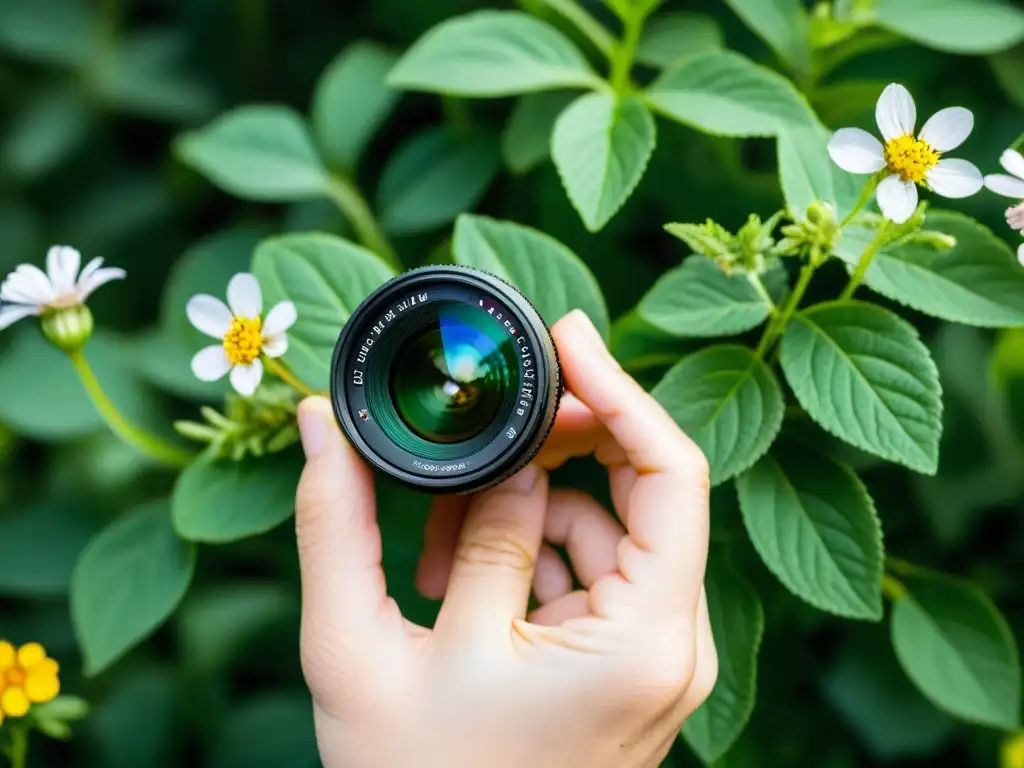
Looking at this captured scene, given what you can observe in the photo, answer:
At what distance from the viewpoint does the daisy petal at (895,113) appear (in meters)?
0.64

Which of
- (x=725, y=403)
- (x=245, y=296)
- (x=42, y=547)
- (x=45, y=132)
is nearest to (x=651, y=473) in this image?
(x=725, y=403)

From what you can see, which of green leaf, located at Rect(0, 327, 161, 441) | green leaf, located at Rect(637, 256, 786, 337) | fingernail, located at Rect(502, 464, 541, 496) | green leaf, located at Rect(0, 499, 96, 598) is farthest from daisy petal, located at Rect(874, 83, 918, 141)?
green leaf, located at Rect(0, 499, 96, 598)

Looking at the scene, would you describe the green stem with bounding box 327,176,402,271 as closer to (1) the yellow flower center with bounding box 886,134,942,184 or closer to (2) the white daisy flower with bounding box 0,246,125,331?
(2) the white daisy flower with bounding box 0,246,125,331

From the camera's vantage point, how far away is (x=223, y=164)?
90 cm

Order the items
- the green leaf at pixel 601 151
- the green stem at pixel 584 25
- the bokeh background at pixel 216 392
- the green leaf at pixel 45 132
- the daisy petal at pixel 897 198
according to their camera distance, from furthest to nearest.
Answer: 1. the green leaf at pixel 45 132
2. the bokeh background at pixel 216 392
3. the green stem at pixel 584 25
4. the green leaf at pixel 601 151
5. the daisy petal at pixel 897 198

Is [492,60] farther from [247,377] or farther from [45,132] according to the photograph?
[45,132]

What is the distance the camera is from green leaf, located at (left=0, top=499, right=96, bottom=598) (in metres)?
0.96

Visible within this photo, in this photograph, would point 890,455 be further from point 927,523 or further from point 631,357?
point 927,523

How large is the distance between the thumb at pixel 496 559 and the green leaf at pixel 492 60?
1.01 ft

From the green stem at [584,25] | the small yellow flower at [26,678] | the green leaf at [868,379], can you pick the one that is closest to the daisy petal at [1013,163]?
the green leaf at [868,379]

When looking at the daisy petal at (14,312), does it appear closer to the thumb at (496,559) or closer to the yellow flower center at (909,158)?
the thumb at (496,559)

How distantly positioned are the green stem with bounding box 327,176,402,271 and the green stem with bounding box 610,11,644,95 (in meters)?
0.26

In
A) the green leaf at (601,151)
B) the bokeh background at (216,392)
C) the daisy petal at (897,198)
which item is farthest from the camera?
the bokeh background at (216,392)

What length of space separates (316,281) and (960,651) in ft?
2.05
